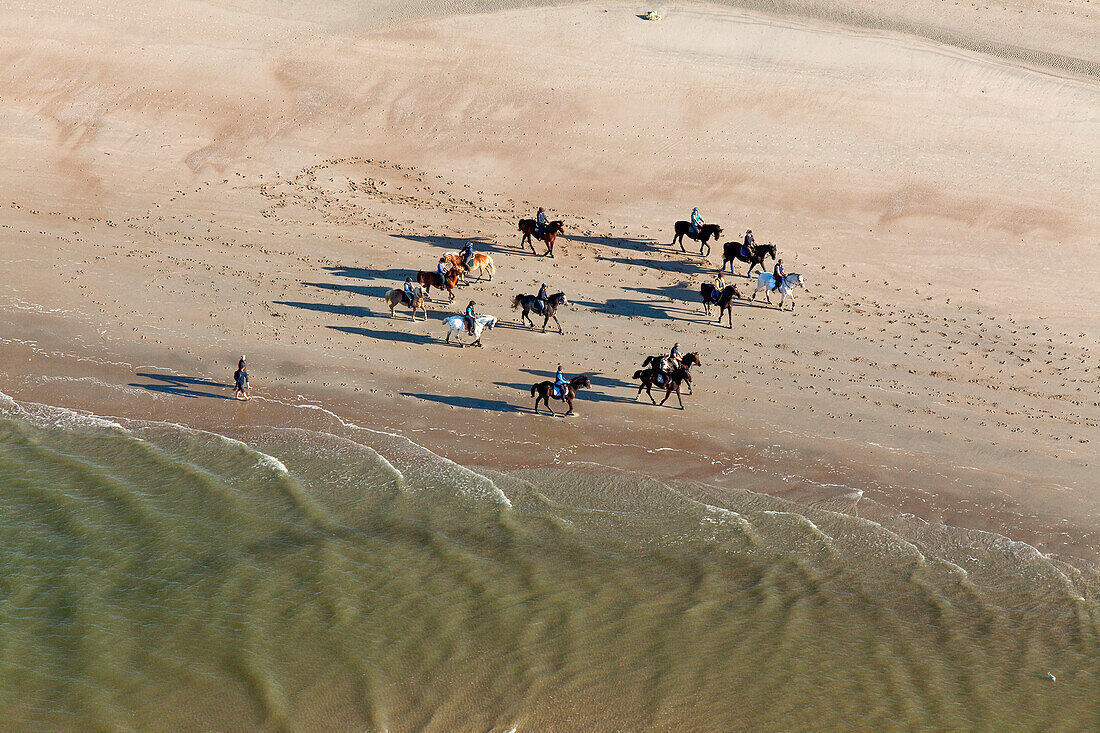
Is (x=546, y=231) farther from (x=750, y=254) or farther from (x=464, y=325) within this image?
(x=750, y=254)

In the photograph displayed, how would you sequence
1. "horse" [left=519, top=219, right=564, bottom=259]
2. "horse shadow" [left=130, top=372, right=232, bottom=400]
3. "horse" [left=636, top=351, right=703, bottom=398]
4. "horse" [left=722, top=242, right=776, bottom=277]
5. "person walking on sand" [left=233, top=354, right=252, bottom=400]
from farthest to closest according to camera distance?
"horse" [left=519, top=219, right=564, bottom=259] < "horse" [left=722, top=242, right=776, bottom=277] < "horse shadow" [left=130, top=372, right=232, bottom=400] < "horse" [left=636, top=351, right=703, bottom=398] < "person walking on sand" [left=233, top=354, right=252, bottom=400]

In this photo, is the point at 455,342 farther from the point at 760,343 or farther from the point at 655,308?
the point at 760,343

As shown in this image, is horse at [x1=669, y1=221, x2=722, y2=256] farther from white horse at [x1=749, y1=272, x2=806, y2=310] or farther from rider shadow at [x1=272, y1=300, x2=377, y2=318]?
rider shadow at [x1=272, y1=300, x2=377, y2=318]

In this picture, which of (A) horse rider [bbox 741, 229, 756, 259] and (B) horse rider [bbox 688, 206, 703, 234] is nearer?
(A) horse rider [bbox 741, 229, 756, 259]

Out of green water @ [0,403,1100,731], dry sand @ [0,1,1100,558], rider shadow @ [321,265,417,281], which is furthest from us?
rider shadow @ [321,265,417,281]

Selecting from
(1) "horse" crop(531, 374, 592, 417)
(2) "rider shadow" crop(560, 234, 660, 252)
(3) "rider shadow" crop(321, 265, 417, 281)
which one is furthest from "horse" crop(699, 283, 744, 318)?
(3) "rider shadow" crop(321, 265, 417, 281)

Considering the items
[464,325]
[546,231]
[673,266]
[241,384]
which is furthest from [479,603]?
[673,266]

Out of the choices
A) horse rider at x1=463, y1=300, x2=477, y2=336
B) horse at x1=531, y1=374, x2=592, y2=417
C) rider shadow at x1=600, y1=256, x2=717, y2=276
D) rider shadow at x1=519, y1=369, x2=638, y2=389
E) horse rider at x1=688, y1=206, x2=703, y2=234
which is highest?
horse rider at x1=688, y1=206, x2=703, y2=234
